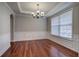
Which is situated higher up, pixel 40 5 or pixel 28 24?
pixel 40 5

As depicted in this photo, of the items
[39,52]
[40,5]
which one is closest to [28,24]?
[40,5]

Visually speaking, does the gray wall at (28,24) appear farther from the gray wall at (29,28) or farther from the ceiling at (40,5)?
the ceiling at (40,5)

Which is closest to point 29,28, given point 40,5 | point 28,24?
point 28,24

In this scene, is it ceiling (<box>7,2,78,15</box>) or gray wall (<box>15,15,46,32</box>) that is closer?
ceiling (<box>7,2,78,15</box>)

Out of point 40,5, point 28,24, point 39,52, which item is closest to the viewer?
point 39,52

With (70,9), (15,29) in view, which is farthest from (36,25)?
(70,9)

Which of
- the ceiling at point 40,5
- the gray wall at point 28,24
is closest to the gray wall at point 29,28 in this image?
the gray wall at point 28,24

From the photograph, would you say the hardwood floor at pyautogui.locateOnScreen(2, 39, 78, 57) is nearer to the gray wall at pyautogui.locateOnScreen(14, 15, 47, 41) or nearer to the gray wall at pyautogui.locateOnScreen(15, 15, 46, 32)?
the gray wall at pyautogui.locateOnScreen(14, 15, 47, 41)

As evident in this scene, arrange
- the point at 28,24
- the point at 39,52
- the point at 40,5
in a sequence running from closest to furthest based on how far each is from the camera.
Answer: the point at 39,52 → the point at 40,5 → the point at 28,24

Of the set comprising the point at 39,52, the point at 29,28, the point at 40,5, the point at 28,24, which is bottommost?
the point at 39,52

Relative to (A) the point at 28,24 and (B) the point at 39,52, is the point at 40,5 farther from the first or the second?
(A) the point at 28,24

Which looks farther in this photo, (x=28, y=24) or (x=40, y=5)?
(x=28, y=24)

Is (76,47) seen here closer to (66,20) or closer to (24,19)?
(66,20)

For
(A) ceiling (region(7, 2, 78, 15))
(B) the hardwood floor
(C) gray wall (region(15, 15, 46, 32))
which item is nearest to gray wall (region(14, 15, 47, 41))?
(C) gray wall (region(15, 15, 46, 32))
